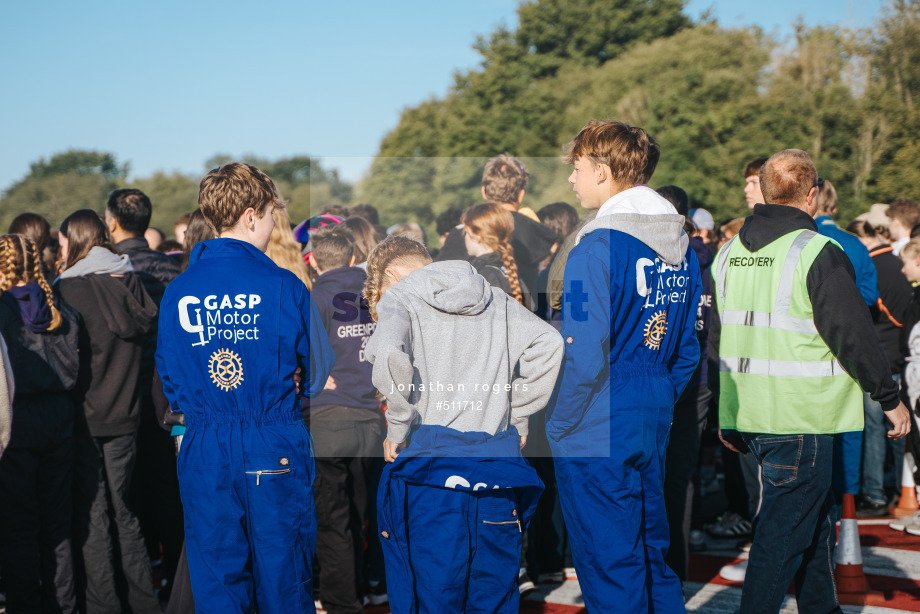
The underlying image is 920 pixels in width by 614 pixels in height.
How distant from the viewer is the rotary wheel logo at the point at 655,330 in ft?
12.0

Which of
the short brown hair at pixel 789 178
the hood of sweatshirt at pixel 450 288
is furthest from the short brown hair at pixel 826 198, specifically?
the hood of sweatshirt at pixel 450 288

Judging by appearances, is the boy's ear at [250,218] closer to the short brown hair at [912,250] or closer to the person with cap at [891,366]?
the short brown hair at [912,250]

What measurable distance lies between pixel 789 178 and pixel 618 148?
38.5 inches

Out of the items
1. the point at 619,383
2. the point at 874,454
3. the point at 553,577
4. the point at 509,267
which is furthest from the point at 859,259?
the point at 619,383

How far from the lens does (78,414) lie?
494 cm

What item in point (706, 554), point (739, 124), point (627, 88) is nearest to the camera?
point (706, 554)

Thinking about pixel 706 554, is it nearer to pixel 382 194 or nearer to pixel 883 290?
pixel 883 290

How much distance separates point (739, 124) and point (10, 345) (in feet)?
84.5

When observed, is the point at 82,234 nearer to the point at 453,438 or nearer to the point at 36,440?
the point at 36,440

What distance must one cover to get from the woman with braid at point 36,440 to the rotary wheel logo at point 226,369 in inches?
68.7

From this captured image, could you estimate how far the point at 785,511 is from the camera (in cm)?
386

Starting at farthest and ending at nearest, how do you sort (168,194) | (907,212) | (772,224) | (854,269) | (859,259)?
(168,194) < (907,212) < (859,259) < (854,269) < (772,224)

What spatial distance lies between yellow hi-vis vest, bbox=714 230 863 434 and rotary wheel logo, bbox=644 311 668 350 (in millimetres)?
626

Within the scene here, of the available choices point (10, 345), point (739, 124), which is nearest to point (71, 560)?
point (10, 345)
